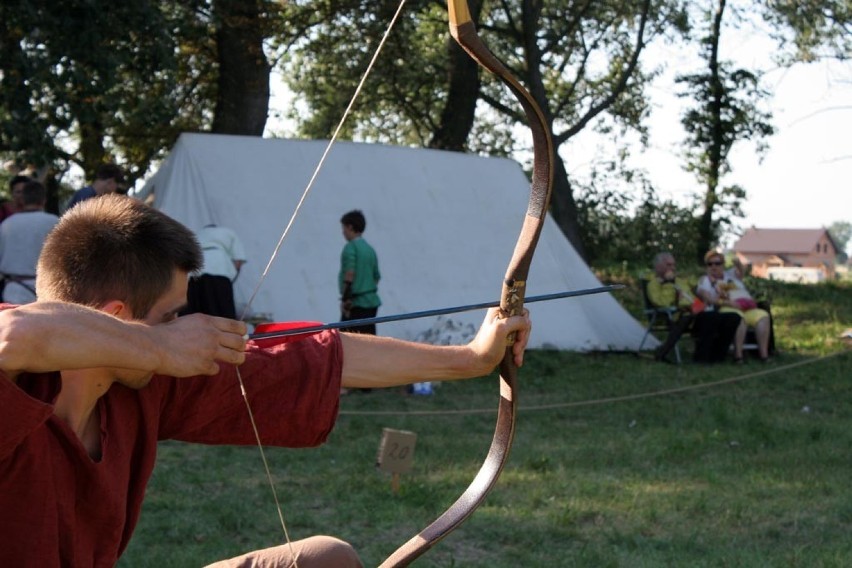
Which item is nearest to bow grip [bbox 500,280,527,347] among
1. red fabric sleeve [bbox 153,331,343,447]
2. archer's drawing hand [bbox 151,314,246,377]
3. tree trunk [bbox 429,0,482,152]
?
red fabric sleeve [bbox 153,331,343,447]

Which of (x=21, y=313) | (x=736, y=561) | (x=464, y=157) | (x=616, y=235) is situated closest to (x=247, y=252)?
(x=464, y=157)

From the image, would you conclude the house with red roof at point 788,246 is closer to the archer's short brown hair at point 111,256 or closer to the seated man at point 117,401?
the seated man at point 117,401

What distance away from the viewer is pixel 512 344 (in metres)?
2.18

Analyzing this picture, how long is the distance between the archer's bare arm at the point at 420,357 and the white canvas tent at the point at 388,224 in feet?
21.5

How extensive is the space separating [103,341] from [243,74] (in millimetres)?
10695

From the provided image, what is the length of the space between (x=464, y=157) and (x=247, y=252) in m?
2.39

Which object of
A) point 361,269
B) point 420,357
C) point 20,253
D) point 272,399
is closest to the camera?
point 272,399

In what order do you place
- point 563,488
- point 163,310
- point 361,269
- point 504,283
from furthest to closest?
1. point 361,269
2. point 563,488
3. point 504,283
4. point 163,310

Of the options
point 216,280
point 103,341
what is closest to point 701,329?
point 216,280

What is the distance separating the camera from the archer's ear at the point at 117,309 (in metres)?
1.65

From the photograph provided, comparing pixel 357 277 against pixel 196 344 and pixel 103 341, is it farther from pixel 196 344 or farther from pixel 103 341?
pixel 103 341

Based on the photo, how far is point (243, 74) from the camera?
11.8 meters

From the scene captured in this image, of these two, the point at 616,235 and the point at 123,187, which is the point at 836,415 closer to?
the point at 123,187

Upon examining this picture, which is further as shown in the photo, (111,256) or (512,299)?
(512,299)
